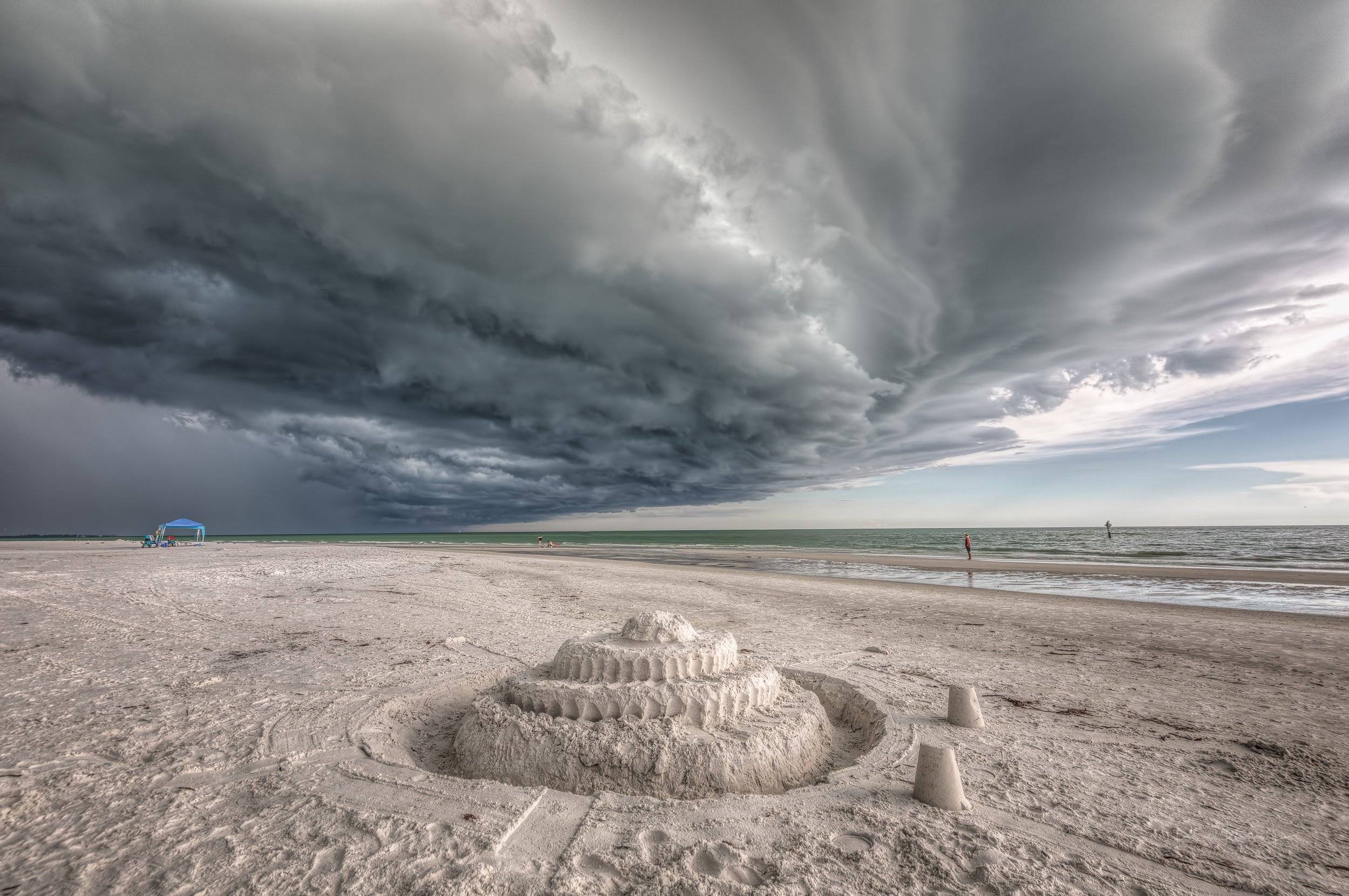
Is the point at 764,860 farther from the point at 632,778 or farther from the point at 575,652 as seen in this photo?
the point at 575,652

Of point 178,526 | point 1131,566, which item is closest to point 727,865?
point 1131,566

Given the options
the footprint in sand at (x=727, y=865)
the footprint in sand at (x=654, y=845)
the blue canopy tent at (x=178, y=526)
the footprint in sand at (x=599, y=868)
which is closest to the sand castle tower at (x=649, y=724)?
the footprint in sand at (x=654, y=845)

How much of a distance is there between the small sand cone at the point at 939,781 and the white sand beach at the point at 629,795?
3.7 inches

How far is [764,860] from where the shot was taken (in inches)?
114

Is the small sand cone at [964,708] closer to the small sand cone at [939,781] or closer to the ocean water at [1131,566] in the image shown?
the small sand cone at [939,781]

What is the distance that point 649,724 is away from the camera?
164 inches

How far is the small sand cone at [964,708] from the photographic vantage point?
16.4ft

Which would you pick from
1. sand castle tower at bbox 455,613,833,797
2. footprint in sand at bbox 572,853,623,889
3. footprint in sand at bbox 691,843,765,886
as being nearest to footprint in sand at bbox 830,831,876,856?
footprint in sand at bbox 691,843,765,886

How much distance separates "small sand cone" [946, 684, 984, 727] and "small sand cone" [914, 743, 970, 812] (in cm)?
168

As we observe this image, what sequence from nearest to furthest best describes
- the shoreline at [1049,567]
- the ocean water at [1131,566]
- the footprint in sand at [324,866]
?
1. the footprint in sand at [324,866]
2. the ocean water at [1131,566]
3. the shoreline at [1049,567]

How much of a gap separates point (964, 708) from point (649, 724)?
10.5 feet

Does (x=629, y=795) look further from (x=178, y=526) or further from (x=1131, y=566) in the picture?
(x=178, y=526)

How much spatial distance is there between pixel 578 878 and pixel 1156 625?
14.5 m

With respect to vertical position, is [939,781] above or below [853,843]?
above
